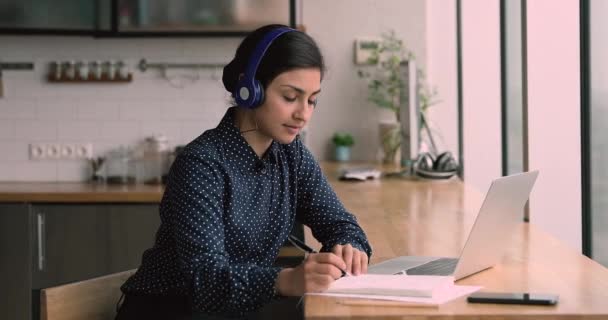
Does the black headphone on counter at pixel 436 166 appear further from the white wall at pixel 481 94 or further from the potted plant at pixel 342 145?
the potted plant at pixel 342 145

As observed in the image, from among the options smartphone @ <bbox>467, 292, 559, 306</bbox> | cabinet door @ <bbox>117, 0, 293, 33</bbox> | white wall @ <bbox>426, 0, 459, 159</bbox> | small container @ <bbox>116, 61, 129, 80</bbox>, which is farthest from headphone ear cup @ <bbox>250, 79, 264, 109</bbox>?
white wall @ <bbox>426, 0, 459, 159</bbox>

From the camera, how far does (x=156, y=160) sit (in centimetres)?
489

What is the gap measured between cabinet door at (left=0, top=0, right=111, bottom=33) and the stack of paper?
317 centimetres

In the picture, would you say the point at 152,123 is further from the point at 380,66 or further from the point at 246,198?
the point at 246,198

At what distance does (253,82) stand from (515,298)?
725mm

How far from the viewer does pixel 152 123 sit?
5.08 meters

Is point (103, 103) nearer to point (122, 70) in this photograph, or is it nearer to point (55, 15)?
point (122, 70)

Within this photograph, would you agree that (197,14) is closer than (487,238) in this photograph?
No

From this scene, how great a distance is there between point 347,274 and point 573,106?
5.57 ft

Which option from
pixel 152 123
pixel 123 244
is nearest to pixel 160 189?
pixel 123 244

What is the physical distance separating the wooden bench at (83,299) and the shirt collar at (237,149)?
14.5 inches

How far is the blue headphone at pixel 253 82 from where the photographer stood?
6.77 ft

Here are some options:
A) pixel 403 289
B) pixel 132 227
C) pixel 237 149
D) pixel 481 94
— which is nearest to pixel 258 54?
pixel 237 149

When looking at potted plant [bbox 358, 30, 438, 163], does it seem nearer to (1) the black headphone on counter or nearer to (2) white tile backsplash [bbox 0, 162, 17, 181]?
(1) the black headphone on counter
